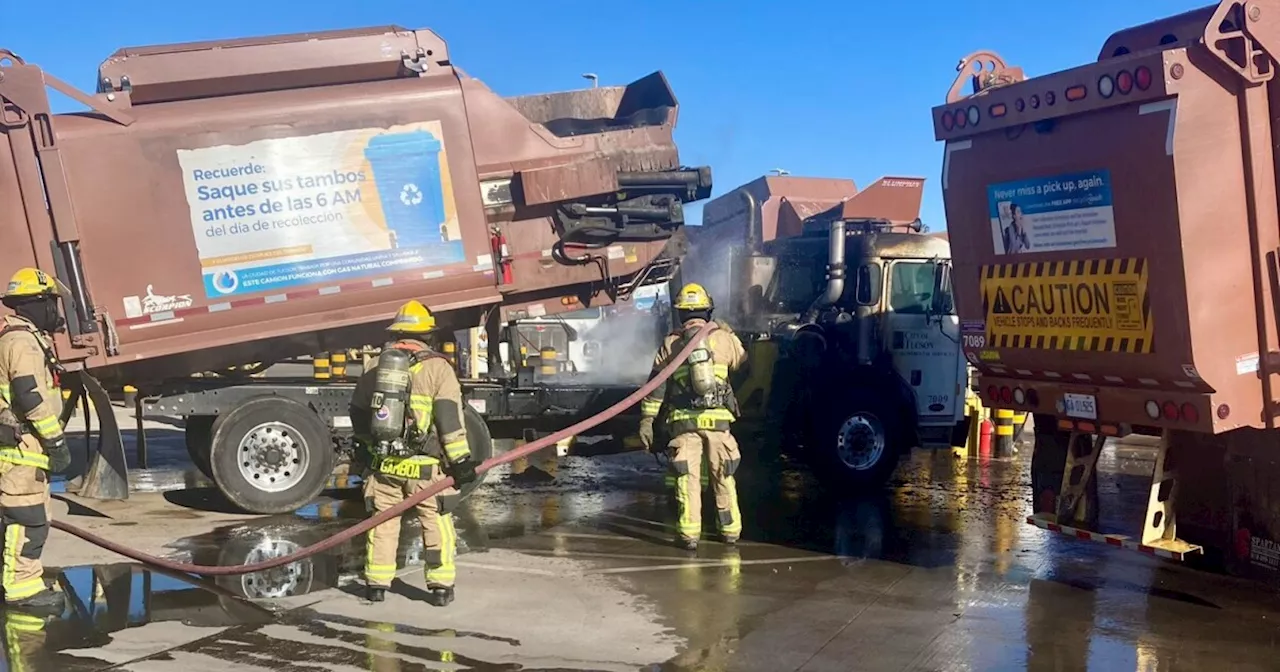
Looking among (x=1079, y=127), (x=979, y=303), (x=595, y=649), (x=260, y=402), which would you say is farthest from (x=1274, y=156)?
(x=260, y=402)

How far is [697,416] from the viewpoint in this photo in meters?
7.25

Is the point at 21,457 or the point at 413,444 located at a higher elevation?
the point at 21,457

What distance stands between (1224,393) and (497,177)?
540cm

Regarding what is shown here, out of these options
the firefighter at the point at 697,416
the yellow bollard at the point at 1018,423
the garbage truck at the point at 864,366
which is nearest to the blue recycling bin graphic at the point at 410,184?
the firefighter at the point at 697,416

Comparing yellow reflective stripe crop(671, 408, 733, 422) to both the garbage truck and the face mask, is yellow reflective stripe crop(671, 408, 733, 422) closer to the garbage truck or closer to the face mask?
the garbage truck

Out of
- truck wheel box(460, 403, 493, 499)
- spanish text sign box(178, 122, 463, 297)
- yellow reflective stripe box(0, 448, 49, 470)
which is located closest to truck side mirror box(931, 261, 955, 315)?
truck wheel box(460, 403, 493, 499)

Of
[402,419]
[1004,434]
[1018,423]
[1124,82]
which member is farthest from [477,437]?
[1018,423]

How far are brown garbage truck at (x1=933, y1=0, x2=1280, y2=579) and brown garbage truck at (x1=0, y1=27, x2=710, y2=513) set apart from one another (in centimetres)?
318

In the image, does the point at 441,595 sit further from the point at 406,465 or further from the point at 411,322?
the point at 411,322

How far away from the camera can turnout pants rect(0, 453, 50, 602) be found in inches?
225

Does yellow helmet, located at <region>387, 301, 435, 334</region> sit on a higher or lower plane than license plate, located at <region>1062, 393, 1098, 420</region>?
higher

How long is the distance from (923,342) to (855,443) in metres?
1.21

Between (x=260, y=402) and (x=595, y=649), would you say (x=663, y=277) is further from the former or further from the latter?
(x=595, y=649)

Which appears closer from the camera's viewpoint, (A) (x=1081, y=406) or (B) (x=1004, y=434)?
(A) (x=1081, y=406)
